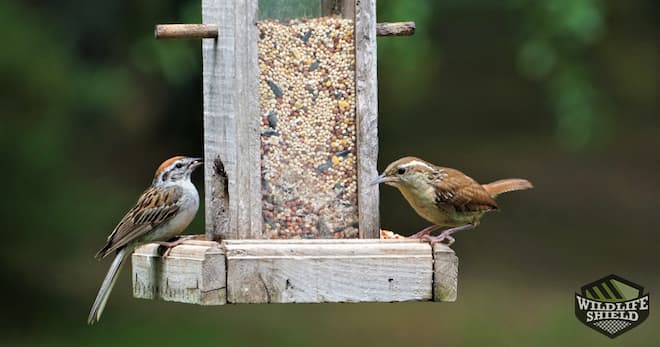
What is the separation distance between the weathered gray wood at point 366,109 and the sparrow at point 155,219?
0.89m

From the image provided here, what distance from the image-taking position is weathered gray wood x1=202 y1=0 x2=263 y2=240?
5816 millimetres

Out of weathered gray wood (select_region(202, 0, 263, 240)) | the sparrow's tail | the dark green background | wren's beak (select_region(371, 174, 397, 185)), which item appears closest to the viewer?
weathered gray wood (select_region(202, 0, 263, 240))

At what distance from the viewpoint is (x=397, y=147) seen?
16.9m

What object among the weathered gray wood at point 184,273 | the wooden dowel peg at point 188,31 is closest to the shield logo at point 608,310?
the weathered gray wood at point 184,273

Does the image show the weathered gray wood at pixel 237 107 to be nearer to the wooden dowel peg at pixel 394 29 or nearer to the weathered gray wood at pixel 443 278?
the wooden dowel peg at pixel 394 29

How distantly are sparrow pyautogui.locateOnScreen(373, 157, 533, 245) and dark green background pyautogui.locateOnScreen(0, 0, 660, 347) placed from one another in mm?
2049

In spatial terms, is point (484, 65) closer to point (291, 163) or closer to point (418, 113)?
point (418, 113)

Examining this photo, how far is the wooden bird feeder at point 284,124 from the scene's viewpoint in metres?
5.82

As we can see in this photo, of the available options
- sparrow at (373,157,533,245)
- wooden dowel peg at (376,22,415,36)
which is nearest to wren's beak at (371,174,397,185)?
sparrow at (373,157,533,245)

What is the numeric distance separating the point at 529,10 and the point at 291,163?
366 cm

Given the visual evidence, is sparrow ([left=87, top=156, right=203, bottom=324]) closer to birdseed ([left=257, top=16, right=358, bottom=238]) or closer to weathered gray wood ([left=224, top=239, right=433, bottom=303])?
birdseed ([left=257, top=16, right=358, bottom=238])

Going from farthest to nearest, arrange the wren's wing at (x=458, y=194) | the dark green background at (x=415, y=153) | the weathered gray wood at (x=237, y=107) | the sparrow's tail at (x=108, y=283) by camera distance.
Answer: the dark green background at (x=415, y=153)
the wren's wing at (x=458, y=194)
the sparrow's tail at (x=108, y=283)
the weathered gray wood at (x=237, y=107)

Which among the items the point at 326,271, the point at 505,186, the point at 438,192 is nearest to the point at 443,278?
the point at 326,271

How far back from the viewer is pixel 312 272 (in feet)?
17.3
